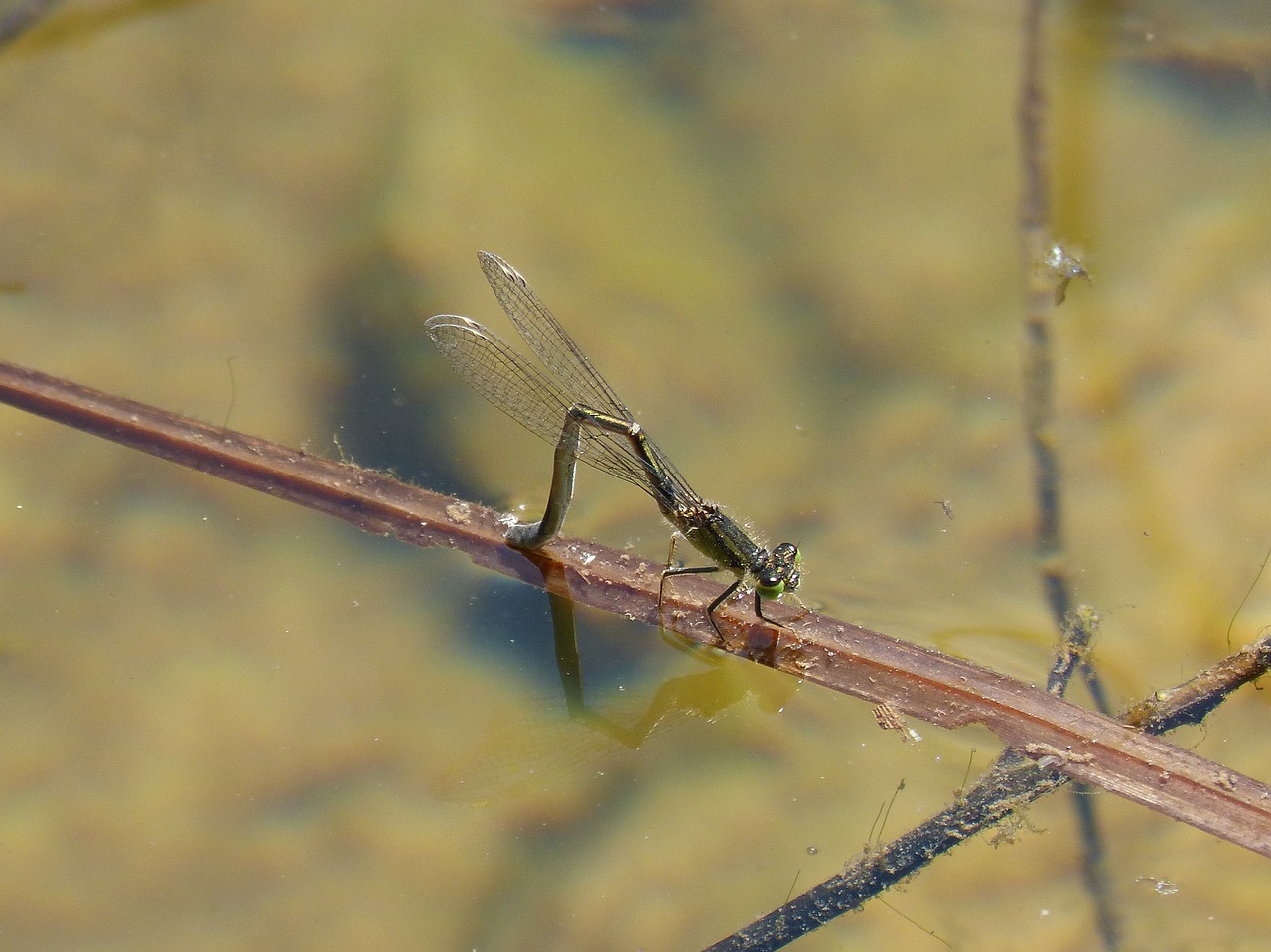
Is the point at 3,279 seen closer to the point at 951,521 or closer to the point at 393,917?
the point at 393,917

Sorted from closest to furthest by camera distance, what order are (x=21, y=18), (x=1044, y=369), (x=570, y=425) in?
(x=570, y=425) < (x=1044, y=369) < (x=21, y=18)

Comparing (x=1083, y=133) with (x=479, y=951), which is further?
(x=1083, y=133)

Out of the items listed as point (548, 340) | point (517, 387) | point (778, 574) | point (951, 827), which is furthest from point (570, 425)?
point (951, 827)

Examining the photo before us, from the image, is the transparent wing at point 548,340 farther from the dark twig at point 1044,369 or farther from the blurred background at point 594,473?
the dark twig at point 1044,369

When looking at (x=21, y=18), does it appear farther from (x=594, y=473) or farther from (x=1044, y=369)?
(x=1044, y=369)

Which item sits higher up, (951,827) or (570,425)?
(570,425)

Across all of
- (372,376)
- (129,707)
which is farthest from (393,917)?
(372,376)
